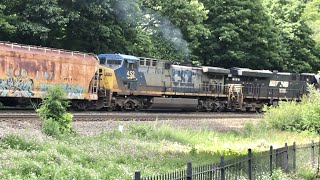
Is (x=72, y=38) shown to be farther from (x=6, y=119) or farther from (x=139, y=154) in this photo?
(x=139, y=154)

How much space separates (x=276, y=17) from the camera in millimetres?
53250

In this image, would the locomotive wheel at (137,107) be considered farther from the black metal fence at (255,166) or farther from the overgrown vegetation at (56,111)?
the black metal fence at (255,166)

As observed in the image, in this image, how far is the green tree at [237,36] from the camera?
44722 millimetres

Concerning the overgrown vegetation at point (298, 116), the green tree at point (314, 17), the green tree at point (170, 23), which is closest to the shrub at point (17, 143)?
the overgrown vegetation at point (298, 116)

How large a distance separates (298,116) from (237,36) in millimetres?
22845

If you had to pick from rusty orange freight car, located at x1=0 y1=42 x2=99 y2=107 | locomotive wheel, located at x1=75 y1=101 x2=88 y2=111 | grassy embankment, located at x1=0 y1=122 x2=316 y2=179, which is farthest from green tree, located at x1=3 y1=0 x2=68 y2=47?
grassy embankment, located at x1=0 y1=122 x2=316 y2=179

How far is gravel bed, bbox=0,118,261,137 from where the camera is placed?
14.0 metres

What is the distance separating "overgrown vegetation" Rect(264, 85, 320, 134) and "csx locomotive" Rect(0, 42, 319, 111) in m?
7.72

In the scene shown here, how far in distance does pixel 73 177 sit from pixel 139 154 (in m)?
3.90

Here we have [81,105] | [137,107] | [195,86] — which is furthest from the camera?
[195,86]

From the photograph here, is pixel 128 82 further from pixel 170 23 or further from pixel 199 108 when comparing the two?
pixel 170 23

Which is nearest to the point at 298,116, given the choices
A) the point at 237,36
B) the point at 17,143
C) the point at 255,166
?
the point at 255,166

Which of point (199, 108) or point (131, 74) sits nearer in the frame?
point (131, 74)

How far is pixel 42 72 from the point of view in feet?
74.5
